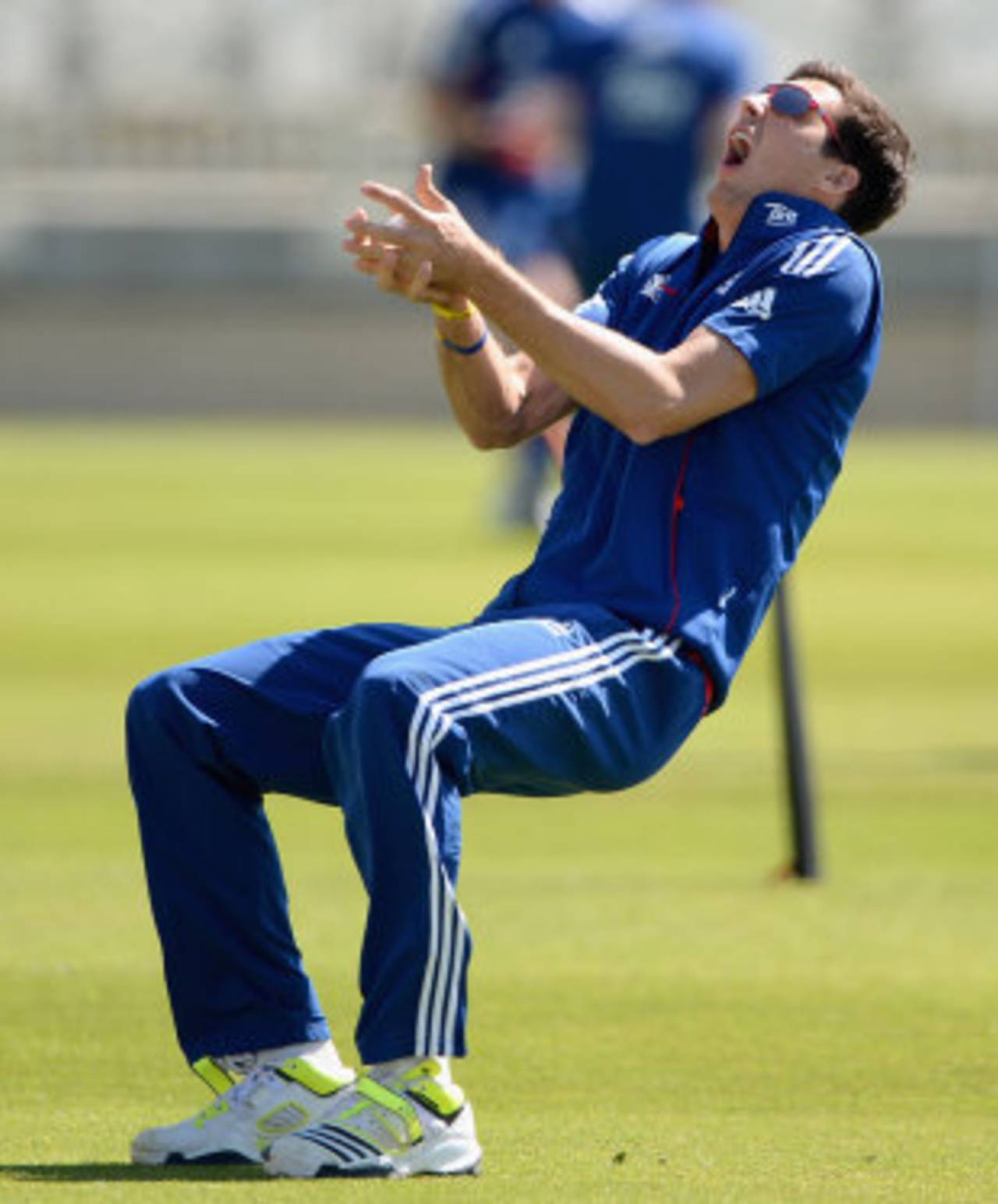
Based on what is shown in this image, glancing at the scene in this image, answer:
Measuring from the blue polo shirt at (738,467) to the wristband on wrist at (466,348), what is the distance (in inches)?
10.5

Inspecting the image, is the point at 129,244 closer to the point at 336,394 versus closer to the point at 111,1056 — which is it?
the point at 336,394

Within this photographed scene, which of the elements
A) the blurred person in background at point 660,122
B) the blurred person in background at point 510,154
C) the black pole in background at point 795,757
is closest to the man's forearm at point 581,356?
the black pole in background at point 795,757

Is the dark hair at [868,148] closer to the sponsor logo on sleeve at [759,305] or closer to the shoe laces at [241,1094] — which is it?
the sponsor logo on sleeve at [759,305]

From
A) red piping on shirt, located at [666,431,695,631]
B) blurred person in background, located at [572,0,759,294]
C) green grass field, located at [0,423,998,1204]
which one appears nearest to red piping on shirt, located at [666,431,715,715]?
red piping on shirt, located at [666,431,695,631]

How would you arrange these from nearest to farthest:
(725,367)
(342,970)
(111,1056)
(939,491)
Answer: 1. (725,367)
2. (111,1056)
3. (342,970)
4. (939,491)

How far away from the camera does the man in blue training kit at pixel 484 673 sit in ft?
16.9

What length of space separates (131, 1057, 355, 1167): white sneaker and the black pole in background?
9.55 feet

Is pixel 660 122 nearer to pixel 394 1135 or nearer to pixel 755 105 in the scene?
pixel 755 105

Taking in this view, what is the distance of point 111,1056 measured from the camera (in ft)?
21.0

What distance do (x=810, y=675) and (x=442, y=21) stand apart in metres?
33.6

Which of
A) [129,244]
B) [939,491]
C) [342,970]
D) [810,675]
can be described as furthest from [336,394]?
[342,970]

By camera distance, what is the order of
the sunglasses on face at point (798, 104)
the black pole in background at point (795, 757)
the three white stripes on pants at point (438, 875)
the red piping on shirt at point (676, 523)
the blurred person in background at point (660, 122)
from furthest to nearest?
1. the blurred person in background at point (660, 122)
2. the black pole in background at point (795, 757)
3. the sunglasses on face at point (798, 104)
4. the red piping on shirt at point (676, 523)
5. the three white stripes on pants at point (438, 875)

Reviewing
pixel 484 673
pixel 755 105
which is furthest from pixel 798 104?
pixel 484 673

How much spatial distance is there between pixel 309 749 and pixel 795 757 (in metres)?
3.21
